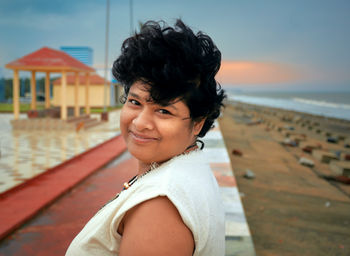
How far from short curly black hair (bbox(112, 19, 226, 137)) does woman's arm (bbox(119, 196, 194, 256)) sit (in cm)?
34

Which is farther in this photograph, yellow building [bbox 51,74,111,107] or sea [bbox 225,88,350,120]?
sea [bbox 225,88,350,120]

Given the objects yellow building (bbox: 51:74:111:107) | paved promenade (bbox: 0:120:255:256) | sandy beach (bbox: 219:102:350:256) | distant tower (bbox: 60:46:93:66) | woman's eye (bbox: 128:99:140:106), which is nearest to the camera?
woman's eye (bbox: 128:99:140:106)

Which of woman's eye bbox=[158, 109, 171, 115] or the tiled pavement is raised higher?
woman's eye bbox=[158, 109, 171, 115]

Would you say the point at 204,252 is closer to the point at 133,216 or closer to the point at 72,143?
the point at 133,216

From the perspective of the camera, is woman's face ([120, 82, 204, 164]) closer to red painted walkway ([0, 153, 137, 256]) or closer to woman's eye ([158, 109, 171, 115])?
woman's eye ([158, 109, 171, 115])

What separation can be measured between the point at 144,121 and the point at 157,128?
5 cm

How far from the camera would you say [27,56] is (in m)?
10.6

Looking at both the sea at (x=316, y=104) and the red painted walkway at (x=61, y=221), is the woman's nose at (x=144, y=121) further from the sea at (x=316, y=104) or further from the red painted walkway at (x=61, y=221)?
the sea at (x=316, y=104)

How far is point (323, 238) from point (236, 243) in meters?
1.90

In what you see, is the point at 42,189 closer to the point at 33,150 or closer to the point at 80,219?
the point at 80,219

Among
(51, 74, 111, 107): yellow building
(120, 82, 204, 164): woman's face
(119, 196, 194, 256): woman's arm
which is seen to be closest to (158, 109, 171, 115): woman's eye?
(120, 82, 204, 164): woman's face

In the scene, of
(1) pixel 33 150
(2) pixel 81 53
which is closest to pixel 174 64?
(1) pixel 33 150

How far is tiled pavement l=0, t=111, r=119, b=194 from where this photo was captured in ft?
15.1

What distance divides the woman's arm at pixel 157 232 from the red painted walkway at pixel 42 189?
2147mm
